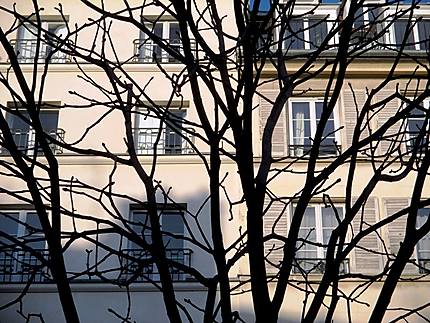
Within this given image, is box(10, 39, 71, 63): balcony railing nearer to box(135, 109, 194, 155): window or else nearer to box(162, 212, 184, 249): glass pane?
box(135, 109, 194, 155): window

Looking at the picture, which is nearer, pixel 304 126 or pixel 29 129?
pixel 304 126

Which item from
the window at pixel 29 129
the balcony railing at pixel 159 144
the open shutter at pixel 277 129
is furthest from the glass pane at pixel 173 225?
the window at pixel 29 129

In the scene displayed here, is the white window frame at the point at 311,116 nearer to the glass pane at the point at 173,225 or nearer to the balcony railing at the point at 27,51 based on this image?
the glass pane at the point at 173,225

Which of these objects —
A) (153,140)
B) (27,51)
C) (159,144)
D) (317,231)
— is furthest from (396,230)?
(27,51)

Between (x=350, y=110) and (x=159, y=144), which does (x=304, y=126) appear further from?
(x=159, y=144)

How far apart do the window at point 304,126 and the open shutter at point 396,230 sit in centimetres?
149

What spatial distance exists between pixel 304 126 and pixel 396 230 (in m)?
2.79

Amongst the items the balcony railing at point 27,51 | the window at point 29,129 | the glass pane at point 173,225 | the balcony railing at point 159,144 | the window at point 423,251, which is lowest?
the window at point 423,251

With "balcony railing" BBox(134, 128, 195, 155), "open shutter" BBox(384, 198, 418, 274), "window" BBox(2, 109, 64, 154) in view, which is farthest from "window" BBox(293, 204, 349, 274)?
"window" BBox(2, 109, 64, 154)

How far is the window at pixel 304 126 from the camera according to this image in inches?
596

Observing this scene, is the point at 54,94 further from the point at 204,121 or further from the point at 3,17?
the point at 204,121

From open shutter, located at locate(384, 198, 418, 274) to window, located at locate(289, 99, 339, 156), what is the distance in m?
1.49

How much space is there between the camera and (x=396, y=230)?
46.8 feet

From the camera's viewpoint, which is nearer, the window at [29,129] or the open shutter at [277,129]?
the open shutter at [277,129]
